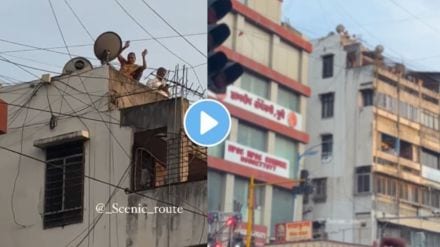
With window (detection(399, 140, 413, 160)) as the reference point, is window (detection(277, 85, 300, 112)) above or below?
above

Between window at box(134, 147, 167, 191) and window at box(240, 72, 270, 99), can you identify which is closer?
window at box(240, 72, 270, 99)

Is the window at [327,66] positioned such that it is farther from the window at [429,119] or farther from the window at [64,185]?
the window at [64,185]

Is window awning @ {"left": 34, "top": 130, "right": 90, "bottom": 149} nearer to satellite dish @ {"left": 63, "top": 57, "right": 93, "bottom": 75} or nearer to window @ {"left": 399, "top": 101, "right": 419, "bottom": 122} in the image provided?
satellite dish @ {"left": 63, "top": 57, "right": 93, "bottom": 75}

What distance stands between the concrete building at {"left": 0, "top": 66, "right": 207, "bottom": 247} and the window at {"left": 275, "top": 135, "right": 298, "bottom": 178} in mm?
3533

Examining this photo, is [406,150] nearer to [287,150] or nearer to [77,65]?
[287,150]

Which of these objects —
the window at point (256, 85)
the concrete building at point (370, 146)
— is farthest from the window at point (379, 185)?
the window at point (256, 85)

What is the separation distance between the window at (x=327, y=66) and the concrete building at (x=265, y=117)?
0.01m

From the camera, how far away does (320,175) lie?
610mm

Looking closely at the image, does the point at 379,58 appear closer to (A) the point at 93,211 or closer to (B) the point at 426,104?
(B) the point at 426,104

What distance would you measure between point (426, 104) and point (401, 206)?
7cm

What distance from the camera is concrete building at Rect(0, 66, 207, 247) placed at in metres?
4.60

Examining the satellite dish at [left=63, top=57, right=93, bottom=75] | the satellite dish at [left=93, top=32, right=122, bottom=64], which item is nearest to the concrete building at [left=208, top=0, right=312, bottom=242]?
the satellite dish at [left=93, top=32, right=122, bottom=64]

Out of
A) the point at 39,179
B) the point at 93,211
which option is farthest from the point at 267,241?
the point at 39,179

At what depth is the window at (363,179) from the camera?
59 centimetres
